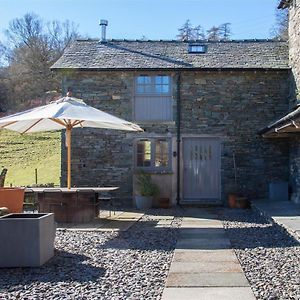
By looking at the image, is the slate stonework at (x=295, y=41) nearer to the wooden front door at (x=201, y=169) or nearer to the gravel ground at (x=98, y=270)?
the wooden front door at (x=201, y=169)

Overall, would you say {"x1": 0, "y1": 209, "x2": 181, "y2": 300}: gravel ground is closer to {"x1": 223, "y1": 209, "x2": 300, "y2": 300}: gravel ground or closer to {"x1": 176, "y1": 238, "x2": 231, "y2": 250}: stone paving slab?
{"x1": 176, "y1": 238, "x2": 231, "y2": 250}: stone paving slab

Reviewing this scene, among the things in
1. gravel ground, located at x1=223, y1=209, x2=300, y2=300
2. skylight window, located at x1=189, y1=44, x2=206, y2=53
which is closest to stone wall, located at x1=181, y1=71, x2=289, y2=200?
skylight window, located at x1=189, y1=44, x2=206, y2=53

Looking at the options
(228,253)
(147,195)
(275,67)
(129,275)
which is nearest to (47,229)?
(129,275)

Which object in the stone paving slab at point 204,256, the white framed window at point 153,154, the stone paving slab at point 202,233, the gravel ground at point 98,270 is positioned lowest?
the stone paving slab at point 202,233

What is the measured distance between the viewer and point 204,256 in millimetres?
6879

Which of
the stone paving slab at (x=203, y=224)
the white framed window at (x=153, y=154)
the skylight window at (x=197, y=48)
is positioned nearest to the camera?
the stone paving slab at (x=203, y=224)

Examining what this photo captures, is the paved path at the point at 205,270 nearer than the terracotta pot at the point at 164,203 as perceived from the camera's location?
Yes

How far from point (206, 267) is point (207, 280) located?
71cm

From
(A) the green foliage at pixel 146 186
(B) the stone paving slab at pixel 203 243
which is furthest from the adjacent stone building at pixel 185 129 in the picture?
(B) the stone paving slab at pixel 203 243

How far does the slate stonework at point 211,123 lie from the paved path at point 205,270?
18.8 ft

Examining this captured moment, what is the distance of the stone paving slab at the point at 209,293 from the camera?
4.70m

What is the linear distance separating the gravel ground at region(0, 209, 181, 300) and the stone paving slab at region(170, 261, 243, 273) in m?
0.17

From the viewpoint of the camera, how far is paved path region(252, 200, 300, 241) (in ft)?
28.3

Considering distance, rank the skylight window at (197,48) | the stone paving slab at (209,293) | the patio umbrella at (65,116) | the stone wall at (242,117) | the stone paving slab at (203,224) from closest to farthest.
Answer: the stone paving slab at (209,293)
the patio umbrella at (65,116)
the stone paving slab at (203,224)
the stone wall at (242,117)
the skylight window at (197,48)
